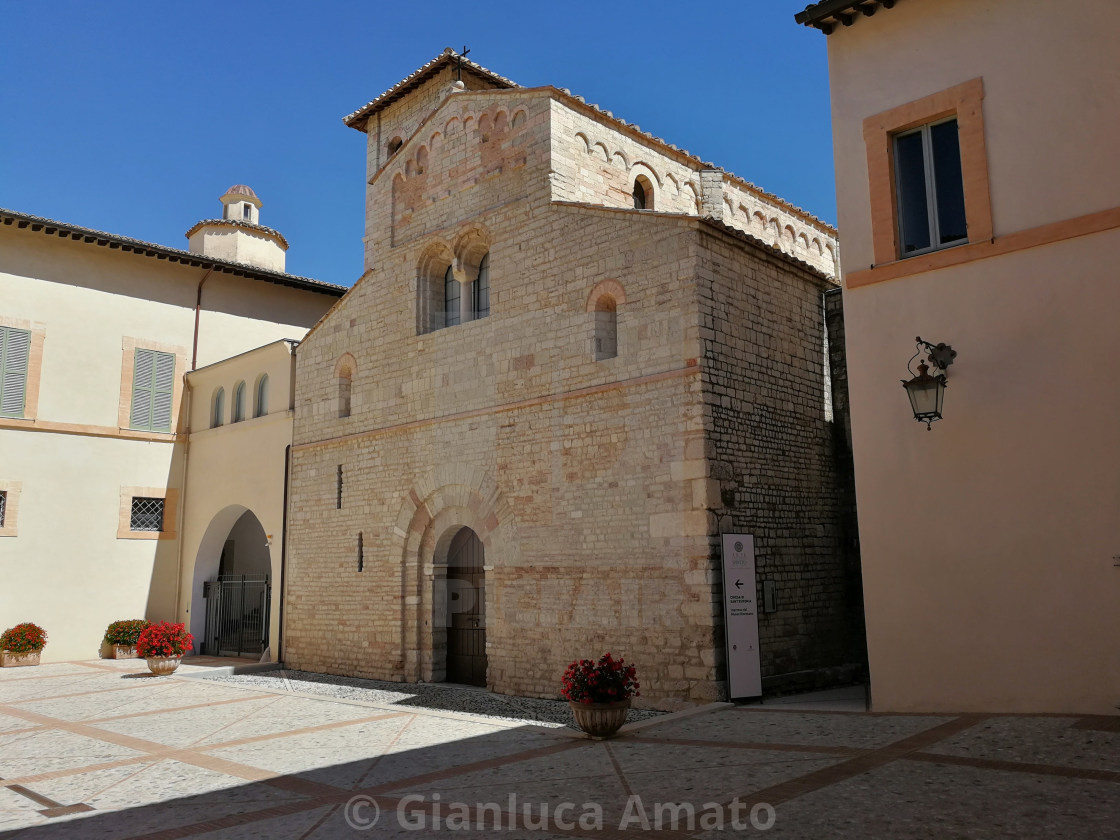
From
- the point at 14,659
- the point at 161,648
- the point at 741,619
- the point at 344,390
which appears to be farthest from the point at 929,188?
the point at 14,659

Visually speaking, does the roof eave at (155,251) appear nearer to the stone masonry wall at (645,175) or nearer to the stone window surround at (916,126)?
the stone masonry wall at (645,175)

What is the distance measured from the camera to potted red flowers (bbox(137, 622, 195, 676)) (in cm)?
1519

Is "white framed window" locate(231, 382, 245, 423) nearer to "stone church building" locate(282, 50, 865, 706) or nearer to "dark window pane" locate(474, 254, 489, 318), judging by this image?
"stone church building" locate(282, 50, 865, 706)

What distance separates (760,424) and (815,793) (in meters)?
6.24

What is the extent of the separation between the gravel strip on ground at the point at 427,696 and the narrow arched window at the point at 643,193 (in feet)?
27.0

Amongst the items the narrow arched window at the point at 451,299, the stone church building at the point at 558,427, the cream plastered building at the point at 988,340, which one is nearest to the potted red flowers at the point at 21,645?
the stone church building at the point at 558,427

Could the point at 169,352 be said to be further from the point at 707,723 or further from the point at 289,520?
the point at 707,723

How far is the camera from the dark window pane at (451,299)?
14.5m

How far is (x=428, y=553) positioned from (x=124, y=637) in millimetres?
8505

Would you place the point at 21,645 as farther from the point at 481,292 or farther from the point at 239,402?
the point at 481,292

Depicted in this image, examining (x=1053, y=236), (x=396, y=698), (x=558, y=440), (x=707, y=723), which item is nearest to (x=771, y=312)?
(x=558, y=440)

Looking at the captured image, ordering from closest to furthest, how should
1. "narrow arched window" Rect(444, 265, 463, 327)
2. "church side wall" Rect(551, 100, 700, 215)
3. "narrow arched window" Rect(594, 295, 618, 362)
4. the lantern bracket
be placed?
the lantern bracket
"narrow arched window" Rect(594, 295, 618, 362)
"church side wall" Rect(551, 100, 700, 215)
"narrow arched window" Rect(444, 265, 463, 327)

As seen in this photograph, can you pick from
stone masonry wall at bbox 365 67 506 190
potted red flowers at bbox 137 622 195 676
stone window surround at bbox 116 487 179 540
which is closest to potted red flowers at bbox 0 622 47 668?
stone window surround at bbox 116 487 179 540

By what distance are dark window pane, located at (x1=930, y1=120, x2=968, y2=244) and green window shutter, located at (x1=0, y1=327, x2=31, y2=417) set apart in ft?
57.1
